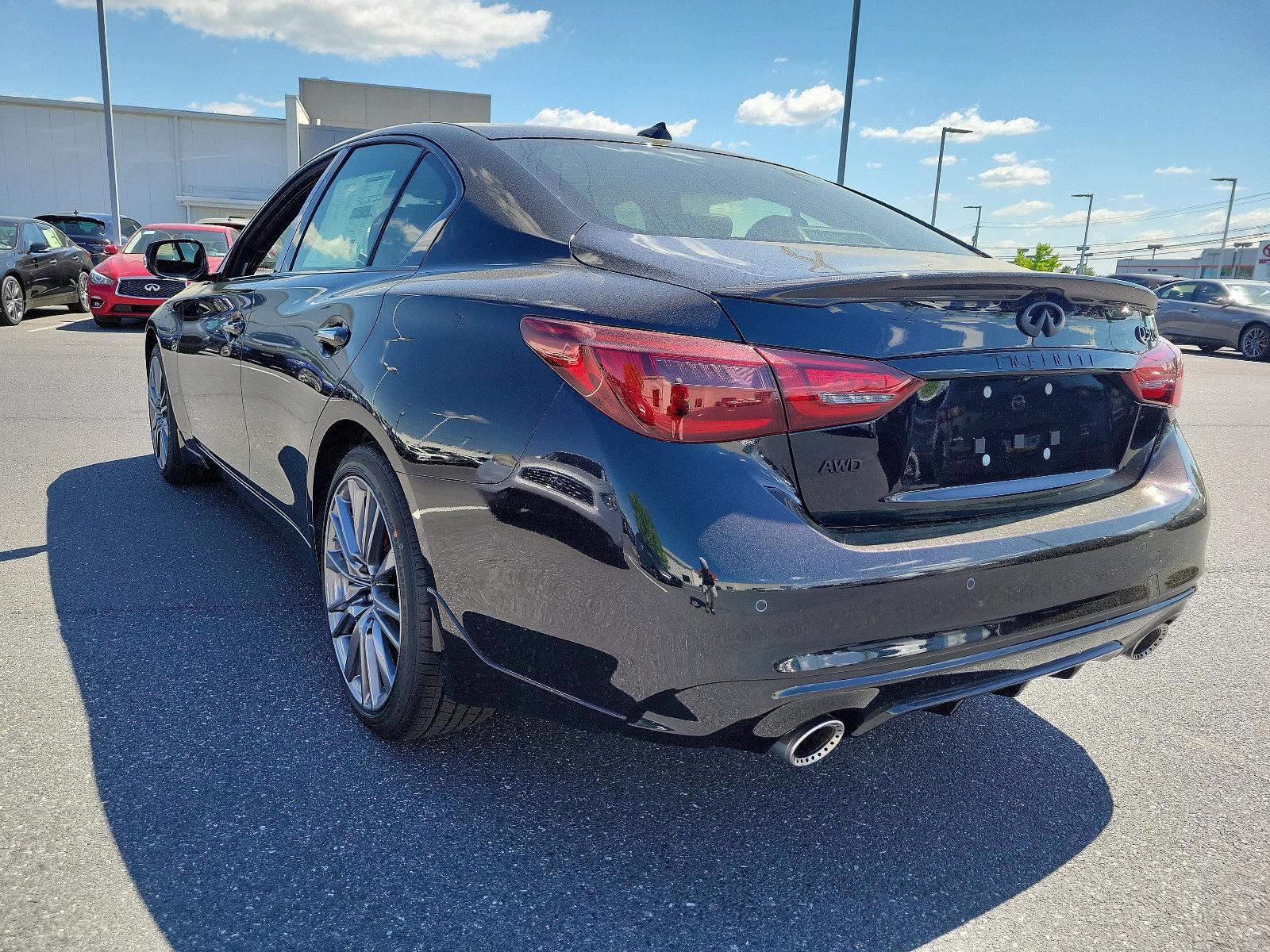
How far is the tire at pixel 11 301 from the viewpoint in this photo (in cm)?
1311

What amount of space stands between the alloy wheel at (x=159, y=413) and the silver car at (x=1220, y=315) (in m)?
18.2

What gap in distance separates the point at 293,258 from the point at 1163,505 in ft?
9.26

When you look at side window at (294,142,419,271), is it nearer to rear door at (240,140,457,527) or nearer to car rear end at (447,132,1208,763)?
rear door at (240,140,457,527)

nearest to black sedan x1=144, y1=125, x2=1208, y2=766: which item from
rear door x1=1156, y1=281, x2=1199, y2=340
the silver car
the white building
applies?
the silver car

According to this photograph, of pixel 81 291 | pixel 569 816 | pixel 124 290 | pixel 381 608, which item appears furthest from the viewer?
pixel 81 291

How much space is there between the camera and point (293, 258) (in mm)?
3498

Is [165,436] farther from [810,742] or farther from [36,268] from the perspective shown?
[36,268]

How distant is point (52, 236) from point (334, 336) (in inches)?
580

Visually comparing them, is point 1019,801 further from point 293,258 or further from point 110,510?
point 110,510

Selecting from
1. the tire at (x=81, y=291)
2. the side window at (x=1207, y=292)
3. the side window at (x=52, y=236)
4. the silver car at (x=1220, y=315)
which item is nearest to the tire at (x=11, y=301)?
the side window at (x=52, y=236)

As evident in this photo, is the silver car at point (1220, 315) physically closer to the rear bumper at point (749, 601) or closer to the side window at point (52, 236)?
the side window at point (52, 236)

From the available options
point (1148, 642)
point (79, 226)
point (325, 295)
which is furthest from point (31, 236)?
point (1148, 642)

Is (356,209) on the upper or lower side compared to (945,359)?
upper

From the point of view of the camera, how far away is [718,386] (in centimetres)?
172
